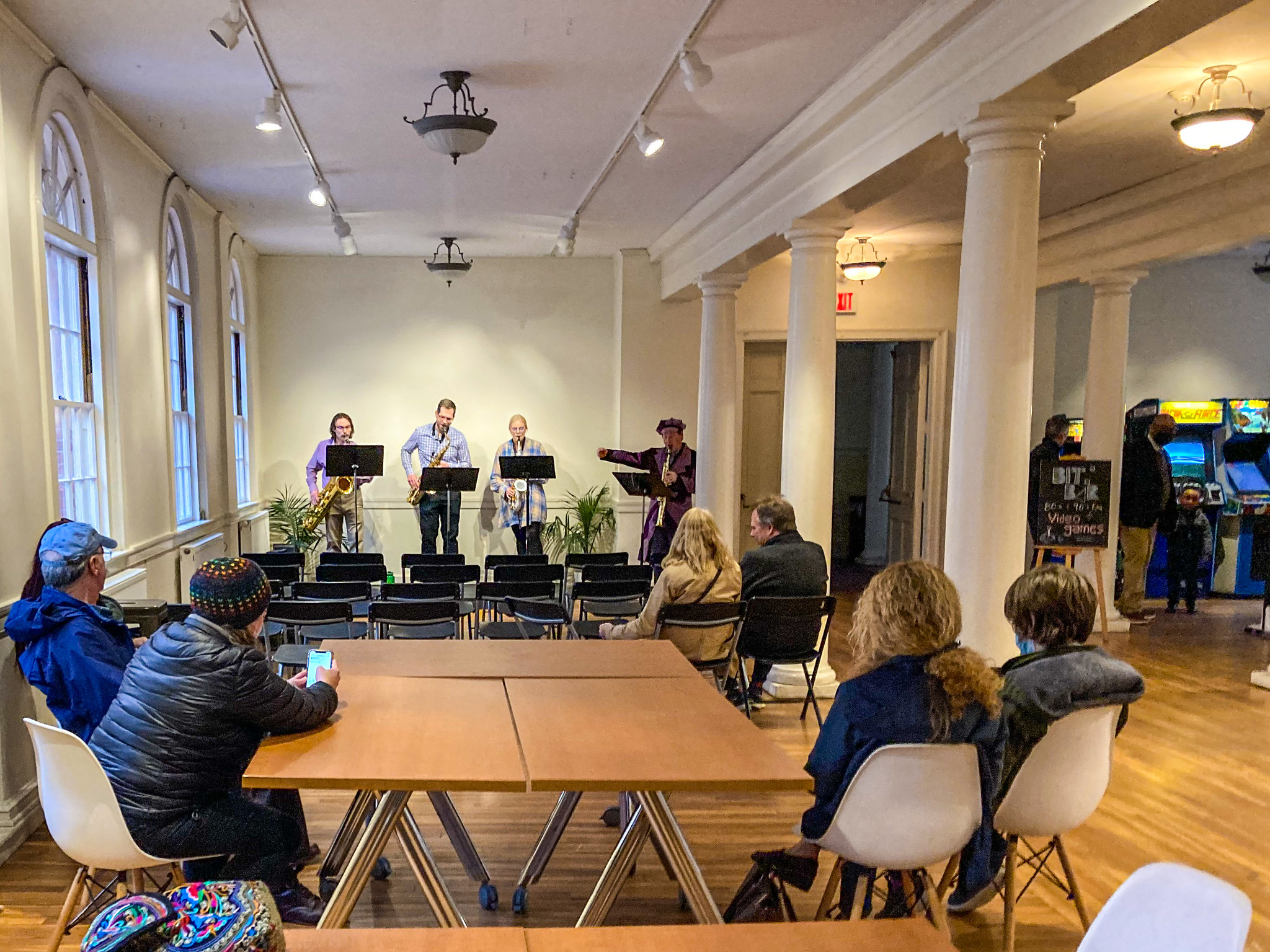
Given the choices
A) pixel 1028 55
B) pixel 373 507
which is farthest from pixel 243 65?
pixel 373 507

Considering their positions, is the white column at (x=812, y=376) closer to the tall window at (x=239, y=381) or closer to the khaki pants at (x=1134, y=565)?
the khaki pants at (x=1134, y=565)

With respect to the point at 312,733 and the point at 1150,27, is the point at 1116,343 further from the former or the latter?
the point at 312,733

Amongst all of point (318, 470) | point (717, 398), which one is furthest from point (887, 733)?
point (318, 470)

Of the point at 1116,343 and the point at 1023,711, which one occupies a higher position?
the point at 1116,343

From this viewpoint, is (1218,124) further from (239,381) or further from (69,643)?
(239,381)

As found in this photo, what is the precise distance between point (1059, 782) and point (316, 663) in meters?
2.25

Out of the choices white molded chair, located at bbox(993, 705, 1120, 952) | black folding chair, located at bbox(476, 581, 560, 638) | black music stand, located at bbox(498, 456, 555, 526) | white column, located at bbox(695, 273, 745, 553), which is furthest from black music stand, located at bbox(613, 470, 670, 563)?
white molded chair, located at bbox(993, 705, 1120, 952)

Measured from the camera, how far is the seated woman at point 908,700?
246 centimetres

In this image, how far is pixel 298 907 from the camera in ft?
10.2

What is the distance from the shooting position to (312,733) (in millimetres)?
2590

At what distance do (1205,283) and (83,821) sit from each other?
1088 centimetres

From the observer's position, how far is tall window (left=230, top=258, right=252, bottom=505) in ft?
32.2

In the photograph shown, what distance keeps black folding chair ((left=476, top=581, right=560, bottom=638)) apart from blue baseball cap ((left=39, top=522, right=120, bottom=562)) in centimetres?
272

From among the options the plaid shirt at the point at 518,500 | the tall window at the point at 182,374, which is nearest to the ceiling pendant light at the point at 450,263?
the plaid shirt at the point at 518,500
